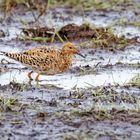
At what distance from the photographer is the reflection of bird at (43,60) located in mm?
9227

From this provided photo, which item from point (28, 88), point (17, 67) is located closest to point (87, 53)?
point (17, 67)

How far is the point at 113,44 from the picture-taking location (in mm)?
11367

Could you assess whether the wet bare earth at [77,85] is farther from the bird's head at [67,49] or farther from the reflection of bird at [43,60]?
the bird's head at [67,49]

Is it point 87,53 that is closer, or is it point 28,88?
point 28,88

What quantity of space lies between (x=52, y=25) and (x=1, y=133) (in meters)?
5.81

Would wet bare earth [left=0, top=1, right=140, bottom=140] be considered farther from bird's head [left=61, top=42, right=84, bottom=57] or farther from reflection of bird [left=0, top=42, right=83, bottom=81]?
bird's head [left=61, top=42, right=84, bottom=57]

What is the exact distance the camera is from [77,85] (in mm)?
8961

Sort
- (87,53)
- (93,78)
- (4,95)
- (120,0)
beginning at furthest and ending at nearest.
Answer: (120,0), (87,53), (93,78), (4,95)

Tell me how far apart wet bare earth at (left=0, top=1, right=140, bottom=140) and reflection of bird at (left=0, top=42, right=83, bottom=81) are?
0.46 ft

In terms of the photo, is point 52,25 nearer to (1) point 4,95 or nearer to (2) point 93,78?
(2) point 93,78

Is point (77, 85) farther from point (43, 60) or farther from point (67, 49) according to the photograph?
point (67, 49)

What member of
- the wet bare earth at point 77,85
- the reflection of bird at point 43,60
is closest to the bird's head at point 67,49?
the reflection of bird at point 43,60

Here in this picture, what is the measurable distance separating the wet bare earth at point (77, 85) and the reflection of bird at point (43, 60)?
0.14 meters

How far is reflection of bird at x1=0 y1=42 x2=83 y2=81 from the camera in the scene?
9.23 metres
